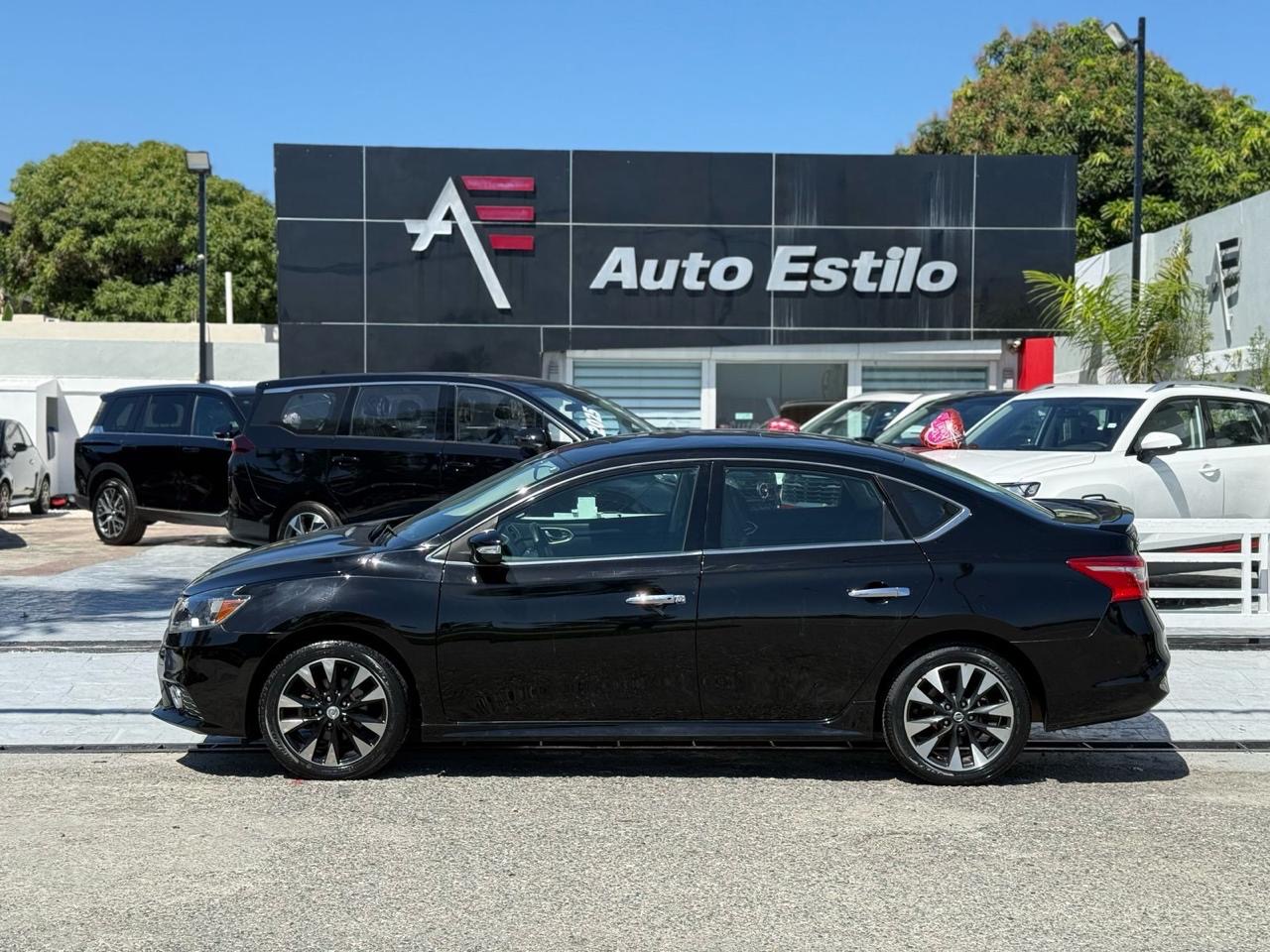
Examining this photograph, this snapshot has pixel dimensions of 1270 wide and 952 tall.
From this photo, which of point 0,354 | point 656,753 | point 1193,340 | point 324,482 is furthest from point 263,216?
point 656,753

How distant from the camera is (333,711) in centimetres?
649

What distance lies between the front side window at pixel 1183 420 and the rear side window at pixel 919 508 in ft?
19.1

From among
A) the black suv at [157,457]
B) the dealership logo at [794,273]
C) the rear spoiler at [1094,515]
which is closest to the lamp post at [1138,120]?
the dealership logo at [794,273]

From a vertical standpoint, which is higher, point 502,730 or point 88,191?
point 88,191

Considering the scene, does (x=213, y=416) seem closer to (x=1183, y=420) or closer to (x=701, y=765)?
(x=1183, y=420)

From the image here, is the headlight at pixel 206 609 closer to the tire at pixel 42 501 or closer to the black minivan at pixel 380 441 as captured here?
the black minivan at pixel 380 441

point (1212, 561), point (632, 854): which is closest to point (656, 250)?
point (1212, 561)

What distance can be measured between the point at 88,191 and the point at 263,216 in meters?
5.74

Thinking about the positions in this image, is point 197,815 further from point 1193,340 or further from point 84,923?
point 1193,340

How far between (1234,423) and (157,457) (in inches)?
440

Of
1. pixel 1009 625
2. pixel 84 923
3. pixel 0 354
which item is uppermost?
pixel 0 354

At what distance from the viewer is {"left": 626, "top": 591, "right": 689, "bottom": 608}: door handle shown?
21.1ft

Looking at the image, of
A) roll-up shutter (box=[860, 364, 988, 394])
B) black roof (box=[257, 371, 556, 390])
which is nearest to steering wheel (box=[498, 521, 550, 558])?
black roof (box=[257, 371, 556, 390])

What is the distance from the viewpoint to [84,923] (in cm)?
475
